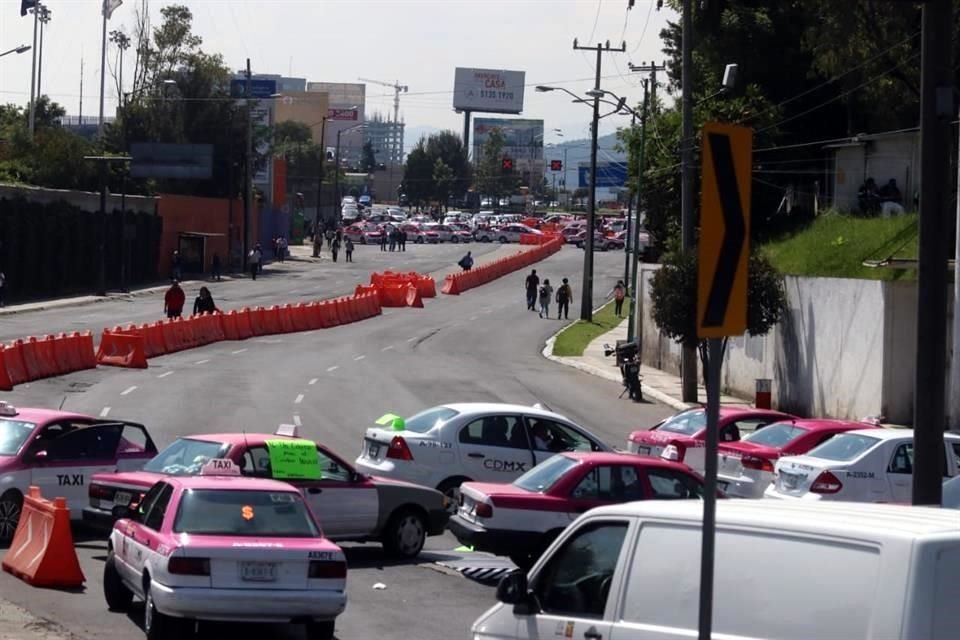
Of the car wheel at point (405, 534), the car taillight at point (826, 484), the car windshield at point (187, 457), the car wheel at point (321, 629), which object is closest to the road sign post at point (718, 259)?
the car wheel at point (321, 629)

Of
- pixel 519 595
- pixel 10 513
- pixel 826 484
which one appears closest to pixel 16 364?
pixel 10 513

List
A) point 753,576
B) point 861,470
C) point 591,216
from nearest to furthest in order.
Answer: point 753,576
point 861,470
point 591,216

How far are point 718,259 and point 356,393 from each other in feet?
100

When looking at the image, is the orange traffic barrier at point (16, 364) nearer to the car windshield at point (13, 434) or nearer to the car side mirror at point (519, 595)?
the car windshield at point (13, 434)

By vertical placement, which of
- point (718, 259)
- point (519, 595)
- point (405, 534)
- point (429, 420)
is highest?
point (718, 259)

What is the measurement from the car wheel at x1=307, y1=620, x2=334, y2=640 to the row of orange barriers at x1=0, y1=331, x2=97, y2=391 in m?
22.6

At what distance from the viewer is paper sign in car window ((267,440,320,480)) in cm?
1653

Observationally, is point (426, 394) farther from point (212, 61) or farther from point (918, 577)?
point (212, 61)

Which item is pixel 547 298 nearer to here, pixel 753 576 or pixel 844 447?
pixel 844 447

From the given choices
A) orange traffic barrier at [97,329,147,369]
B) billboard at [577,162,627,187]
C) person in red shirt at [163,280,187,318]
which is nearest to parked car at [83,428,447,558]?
orange traffic barrier at [97,329,147,369]

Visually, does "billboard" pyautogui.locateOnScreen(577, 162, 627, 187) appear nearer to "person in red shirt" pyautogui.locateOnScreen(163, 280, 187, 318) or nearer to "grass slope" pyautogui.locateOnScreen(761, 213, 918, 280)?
"person in red shirt" pyautogui.locateOnScreen(163, 280, 187, 318)

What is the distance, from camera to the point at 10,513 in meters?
17.7

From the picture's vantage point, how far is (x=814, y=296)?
36.3 m

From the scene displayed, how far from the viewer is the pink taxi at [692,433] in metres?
22.2
